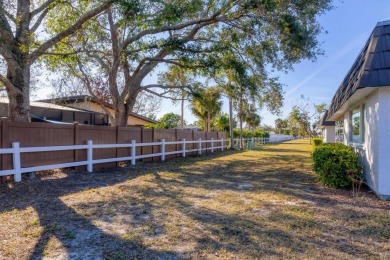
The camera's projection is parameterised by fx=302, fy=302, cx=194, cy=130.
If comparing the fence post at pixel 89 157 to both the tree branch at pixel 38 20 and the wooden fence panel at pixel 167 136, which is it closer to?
the tree branch at pixel 38 20

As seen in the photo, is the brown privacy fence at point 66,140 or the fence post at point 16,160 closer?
the fence post at point 16,160

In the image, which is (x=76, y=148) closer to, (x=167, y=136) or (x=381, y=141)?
(x=167, y=136)

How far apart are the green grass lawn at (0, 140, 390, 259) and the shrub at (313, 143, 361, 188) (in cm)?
26

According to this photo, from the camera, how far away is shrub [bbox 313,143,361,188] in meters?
7.40

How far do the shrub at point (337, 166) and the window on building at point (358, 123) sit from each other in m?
1.01

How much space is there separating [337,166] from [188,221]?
15.0 feet

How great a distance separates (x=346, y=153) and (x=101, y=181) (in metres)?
6.53

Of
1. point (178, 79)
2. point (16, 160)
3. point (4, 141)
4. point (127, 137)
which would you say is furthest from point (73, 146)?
point (178, 79)

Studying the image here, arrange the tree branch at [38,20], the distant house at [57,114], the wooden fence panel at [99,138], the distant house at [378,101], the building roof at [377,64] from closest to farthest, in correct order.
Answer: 1. the building roof at [377,64]
2. the distant house at [378,101]
3. the tree branch at [38,20]
4. the wooden fence panel at [99,138]
5. the distant house at [57,114]

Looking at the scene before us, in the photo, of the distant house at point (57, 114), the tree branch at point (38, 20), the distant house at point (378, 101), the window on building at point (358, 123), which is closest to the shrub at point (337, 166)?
the distant house at point (378, 101)

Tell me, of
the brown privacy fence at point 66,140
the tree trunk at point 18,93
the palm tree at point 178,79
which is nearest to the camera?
the brown privacy fence at point 66,140

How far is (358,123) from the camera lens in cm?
898

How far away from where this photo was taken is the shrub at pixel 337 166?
7.40 m

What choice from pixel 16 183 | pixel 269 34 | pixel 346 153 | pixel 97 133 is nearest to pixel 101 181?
pixel 16 183
